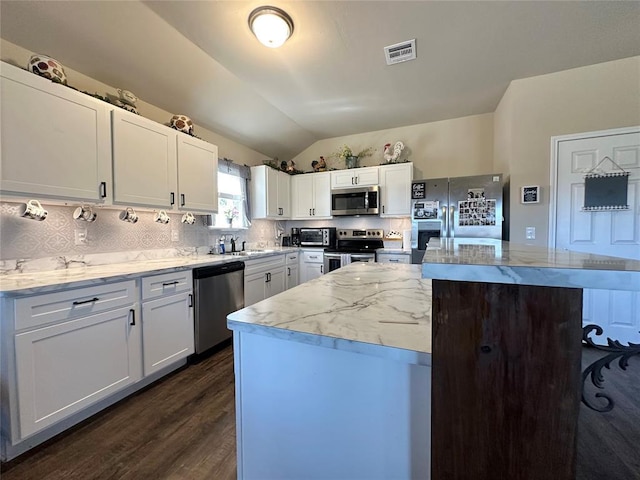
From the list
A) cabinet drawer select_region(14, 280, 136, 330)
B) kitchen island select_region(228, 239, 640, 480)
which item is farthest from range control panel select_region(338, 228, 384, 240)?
cabinet drawer select_region(14, 280, 136, 330)

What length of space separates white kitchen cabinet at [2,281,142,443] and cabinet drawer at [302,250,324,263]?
2.51 metres

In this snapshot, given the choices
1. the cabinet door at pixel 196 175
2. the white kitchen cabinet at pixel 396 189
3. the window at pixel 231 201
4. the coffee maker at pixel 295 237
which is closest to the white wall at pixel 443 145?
the white kitchen cabinet at pixel 396 189

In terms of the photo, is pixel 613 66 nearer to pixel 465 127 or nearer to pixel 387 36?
pixel 465 127

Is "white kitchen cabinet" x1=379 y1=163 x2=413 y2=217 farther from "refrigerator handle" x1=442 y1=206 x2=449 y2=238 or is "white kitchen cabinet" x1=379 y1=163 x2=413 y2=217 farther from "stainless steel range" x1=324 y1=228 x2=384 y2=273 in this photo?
"refrigerator handle" x1=442 y1=206 x2=449 y2=238

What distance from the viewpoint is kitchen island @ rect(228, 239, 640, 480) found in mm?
484

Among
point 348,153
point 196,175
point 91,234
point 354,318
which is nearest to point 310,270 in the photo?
point 348,153

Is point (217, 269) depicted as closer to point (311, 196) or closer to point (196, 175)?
point (196, 175)

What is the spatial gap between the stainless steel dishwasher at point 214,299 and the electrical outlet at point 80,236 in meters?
0.83

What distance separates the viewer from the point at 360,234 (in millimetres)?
4273

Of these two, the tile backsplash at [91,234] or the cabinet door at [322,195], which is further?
the cabinet door at [322,195]

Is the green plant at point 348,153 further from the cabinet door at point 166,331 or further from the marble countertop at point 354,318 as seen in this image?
the marble countertop at point 354,318

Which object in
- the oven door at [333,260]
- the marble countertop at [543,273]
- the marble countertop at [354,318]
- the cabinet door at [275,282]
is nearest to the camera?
the marble countertop at [543,273]

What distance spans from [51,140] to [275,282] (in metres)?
2.51

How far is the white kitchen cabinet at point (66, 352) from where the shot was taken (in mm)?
1363
